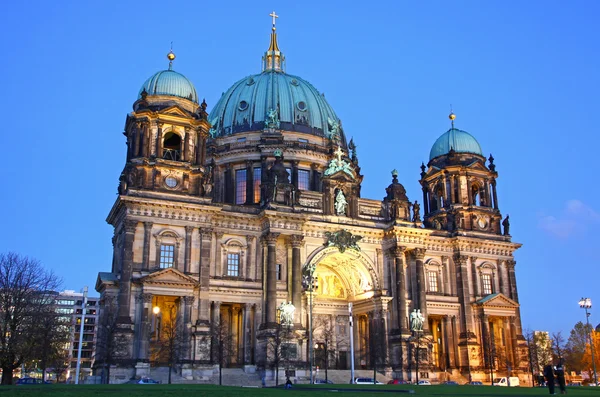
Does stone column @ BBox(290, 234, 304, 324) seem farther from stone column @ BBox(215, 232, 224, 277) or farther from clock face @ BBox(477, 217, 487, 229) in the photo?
clock face @ BBox(477, 217, 487, 229)

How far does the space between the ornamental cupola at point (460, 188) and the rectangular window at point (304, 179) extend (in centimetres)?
1446

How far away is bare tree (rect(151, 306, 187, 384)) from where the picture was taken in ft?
164

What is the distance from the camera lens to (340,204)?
2559 inches

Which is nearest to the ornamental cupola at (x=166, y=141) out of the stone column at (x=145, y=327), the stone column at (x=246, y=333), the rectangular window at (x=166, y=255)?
the rectangular window at (x=166, y=255)

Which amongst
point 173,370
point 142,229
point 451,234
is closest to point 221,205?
point 142,229

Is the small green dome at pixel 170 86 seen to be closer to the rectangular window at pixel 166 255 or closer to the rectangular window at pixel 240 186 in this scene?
the rectangular window at pixel 166 255

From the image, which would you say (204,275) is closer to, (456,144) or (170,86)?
(170,86)

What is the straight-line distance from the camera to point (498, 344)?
69062mm

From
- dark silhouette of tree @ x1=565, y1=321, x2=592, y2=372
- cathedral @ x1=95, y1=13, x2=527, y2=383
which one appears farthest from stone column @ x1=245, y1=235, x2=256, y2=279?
dark silhouette of tree @ x1=565, y1=321, x2=592, y2=372

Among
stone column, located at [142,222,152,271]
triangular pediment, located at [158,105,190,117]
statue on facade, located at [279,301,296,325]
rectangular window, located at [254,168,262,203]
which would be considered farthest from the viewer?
rectangular window, located at [254,168,262,203]

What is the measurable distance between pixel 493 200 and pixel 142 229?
4106 cm

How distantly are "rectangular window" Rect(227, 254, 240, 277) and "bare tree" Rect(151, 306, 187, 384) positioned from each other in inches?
262

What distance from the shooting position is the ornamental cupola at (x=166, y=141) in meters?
56.0

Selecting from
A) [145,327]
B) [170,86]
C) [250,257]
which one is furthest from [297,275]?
[170,86]
